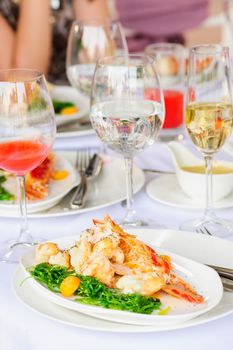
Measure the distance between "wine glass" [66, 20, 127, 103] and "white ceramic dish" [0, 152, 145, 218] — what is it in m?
0.40

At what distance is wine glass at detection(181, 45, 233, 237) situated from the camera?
1266mm

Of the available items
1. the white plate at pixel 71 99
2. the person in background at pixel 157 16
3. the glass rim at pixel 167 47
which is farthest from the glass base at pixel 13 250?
the person in background at pixel 157 16

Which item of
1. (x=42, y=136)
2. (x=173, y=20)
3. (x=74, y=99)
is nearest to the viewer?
(x=42, y=136)

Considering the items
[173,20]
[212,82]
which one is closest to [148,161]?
[212,82]

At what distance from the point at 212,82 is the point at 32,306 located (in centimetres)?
67

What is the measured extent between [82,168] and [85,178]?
0.10 m

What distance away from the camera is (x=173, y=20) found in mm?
3885

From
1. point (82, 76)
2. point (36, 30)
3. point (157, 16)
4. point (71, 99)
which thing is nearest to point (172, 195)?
point (82, 76)

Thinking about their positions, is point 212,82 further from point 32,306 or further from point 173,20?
point 173,20

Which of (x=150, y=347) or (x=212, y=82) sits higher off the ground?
(x=212, y=82)

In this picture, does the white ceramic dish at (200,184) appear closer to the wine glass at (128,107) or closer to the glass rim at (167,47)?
the wine glass at (128,107)

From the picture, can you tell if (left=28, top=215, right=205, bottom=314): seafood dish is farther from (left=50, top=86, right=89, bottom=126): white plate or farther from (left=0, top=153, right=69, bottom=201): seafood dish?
(left=50, top=86, right=89, bottom=126): white plate

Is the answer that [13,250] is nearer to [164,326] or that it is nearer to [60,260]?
[60,260]

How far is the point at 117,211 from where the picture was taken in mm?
1374
